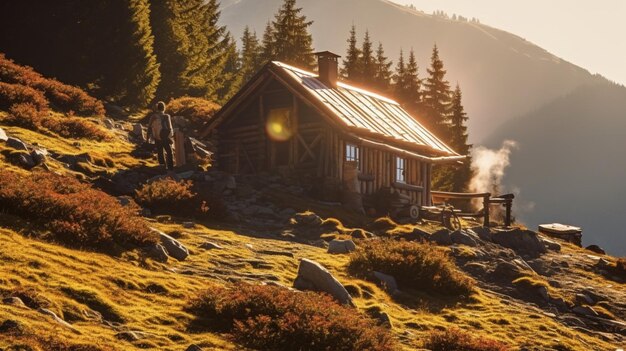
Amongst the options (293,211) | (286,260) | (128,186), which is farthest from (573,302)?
(128,186)

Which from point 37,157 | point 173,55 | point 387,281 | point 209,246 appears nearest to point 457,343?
point 387,281

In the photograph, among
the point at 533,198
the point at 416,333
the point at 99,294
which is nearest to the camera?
the point at 99,294

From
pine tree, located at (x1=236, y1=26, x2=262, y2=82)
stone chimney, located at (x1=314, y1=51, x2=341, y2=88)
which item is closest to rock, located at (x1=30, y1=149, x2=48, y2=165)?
stone chimney, located at (x1=314, y1=51, x2=341, y2=88)

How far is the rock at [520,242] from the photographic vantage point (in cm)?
2322

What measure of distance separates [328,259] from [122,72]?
24.5m

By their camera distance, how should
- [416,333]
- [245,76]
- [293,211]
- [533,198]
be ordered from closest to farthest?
[416,333] < [293,211] < [245,76] < [533,198]

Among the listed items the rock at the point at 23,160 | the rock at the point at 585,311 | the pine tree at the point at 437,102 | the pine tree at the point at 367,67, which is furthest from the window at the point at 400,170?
the pine tree at the point at 367,67

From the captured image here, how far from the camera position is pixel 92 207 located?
12406 mm

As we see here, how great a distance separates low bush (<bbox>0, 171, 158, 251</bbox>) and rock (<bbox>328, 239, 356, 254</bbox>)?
19.4ft

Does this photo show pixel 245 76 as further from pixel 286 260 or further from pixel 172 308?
pixel 172 308

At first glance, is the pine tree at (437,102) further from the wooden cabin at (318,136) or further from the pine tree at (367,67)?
the wooden cabin at (318,136)

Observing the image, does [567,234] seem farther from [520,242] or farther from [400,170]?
[520,242]

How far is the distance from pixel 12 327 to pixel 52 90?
26.1 metres

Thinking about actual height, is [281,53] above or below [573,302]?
above
